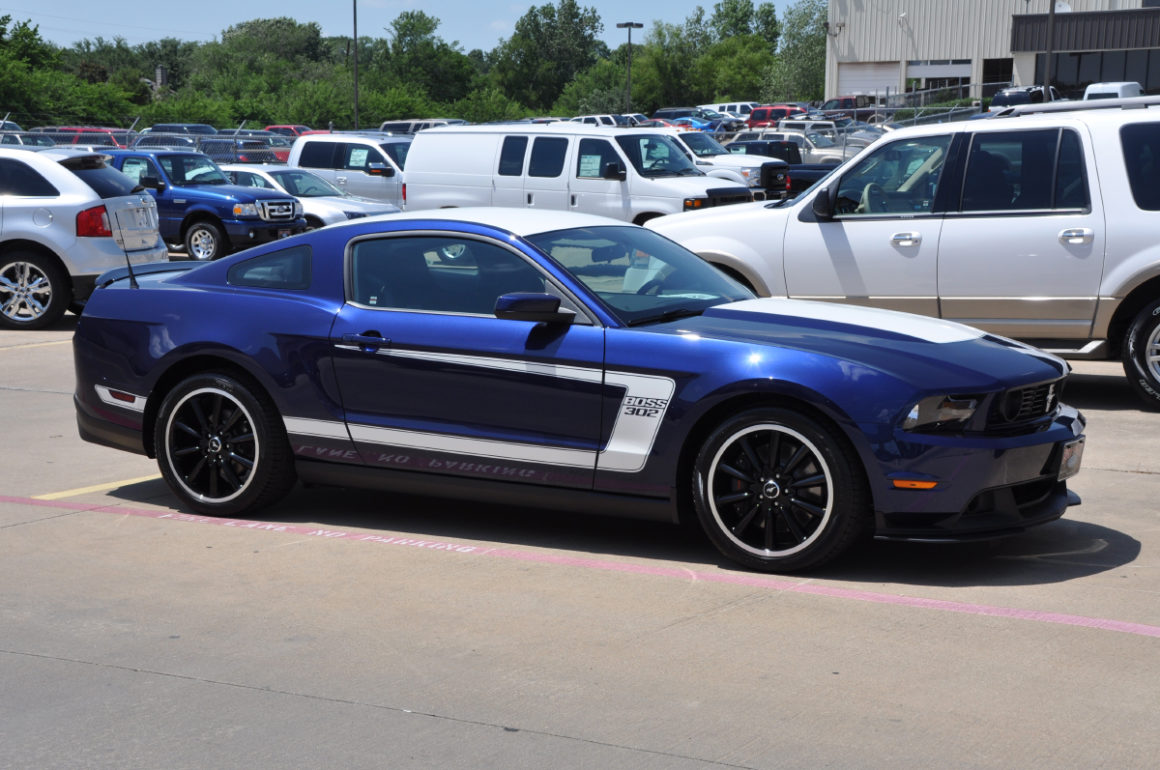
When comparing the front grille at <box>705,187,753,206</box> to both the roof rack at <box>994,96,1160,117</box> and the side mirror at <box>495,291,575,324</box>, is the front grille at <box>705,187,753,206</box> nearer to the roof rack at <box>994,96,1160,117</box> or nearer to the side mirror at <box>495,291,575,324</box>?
the roof rack at <box>994,96,1160,117</box>

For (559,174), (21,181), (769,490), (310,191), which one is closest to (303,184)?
(310,191)

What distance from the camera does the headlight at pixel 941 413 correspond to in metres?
5.34

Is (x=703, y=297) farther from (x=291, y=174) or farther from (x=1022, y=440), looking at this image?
(x=291, y=174)

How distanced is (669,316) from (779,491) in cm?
102

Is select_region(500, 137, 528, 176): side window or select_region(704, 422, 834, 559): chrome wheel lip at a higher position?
select_region(500, 137, 528, 176): side window

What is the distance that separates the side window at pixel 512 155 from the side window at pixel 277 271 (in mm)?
11642

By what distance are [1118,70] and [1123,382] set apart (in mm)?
63962

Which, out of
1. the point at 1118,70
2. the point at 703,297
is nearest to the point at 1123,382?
the point at 703,297

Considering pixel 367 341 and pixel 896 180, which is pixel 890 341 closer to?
pixel 367 341

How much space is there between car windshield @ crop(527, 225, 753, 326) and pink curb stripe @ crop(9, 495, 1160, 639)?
1.05 metres

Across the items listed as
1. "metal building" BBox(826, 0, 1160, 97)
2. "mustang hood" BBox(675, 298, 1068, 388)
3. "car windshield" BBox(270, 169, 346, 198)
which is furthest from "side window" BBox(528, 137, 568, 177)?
"metal building" BBox(826, 0, 1160, 97)

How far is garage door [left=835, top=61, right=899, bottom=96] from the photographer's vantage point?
7850cm

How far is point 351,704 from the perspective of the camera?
168 inches

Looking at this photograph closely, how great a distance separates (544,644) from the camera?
15.8 ft
